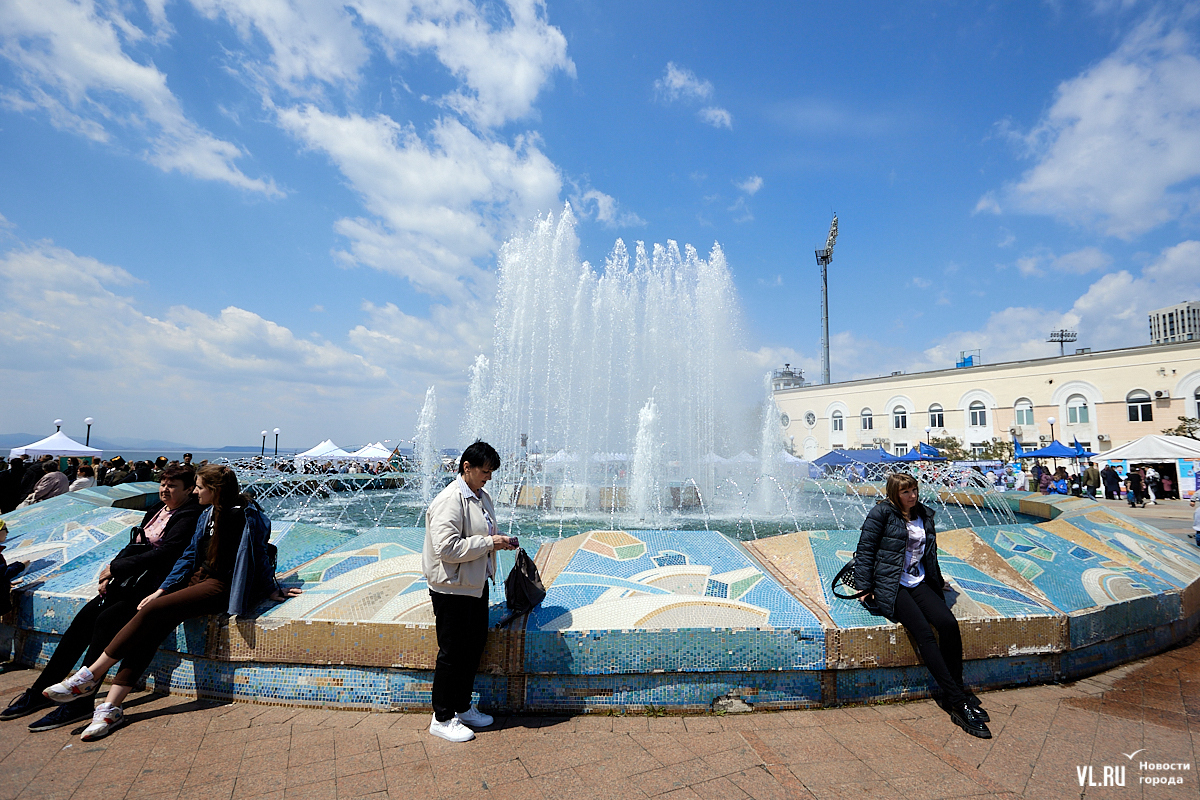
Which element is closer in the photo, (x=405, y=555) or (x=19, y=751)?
(x=19, y=751)

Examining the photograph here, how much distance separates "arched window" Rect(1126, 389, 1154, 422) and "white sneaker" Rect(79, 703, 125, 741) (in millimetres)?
42298

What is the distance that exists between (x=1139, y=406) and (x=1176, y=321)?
118016 mm

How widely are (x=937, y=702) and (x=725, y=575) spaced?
142cm

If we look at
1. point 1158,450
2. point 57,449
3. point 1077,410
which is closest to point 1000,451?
point 1077,410

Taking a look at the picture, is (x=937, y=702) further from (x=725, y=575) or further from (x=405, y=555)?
(x=405, y=555)

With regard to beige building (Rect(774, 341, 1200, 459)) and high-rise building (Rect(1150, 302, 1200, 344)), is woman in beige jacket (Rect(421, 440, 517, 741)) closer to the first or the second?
beige building (Rect(774, 341, 1200, 459))

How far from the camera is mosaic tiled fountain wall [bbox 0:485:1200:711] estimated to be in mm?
3242

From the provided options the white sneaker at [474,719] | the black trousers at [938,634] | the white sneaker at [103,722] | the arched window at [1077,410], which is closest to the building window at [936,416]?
the arched window at [1077,410]

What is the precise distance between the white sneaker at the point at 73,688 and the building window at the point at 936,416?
4414cm

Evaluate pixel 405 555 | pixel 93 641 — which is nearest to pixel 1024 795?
pixel 405 555

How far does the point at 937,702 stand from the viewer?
338 cm

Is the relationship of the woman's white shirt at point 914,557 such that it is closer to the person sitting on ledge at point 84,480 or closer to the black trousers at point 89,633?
the black trousers at point 89,633

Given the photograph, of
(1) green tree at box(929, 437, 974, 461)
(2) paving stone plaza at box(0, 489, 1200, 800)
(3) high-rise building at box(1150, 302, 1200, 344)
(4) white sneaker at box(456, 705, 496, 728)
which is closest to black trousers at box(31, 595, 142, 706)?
(2) paving stone plaza at box(0, 489, 1200, 800)

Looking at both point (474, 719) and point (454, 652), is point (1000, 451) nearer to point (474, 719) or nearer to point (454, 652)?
point (474, 719)
